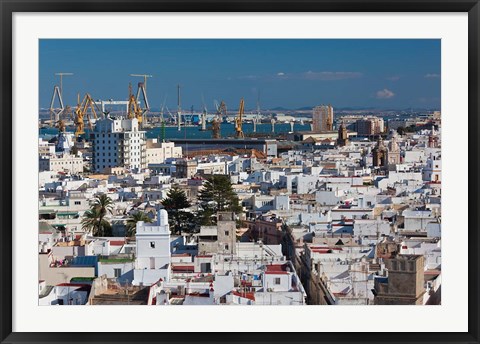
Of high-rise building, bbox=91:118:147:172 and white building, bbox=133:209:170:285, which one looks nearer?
white building, bbox=133:209:170:285

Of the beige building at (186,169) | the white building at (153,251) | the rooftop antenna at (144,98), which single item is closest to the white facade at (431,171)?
the beige building at (186,169)

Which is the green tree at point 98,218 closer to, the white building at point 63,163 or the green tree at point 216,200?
the green tree at point 216,200

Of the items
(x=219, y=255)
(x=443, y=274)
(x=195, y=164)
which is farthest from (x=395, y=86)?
(x=443, y=274)

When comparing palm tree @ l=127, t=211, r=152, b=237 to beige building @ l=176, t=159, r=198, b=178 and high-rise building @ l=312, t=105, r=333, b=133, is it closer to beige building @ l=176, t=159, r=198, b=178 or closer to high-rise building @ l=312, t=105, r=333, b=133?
beige building @ l=176, t=159, r=198, b=178

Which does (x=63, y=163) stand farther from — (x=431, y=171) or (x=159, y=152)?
(x=431, y=171)

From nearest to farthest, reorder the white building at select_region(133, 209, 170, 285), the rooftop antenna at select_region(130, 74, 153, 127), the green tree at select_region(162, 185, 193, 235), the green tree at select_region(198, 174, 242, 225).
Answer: the white building at select_region(133, 209, 170, 285) → the green tree at select_region(162, 185, 193, 235) → the green tree at select_region(198, 174, 242, 225) → the rooftop antenna at select_region(130, 74, 153, 127)

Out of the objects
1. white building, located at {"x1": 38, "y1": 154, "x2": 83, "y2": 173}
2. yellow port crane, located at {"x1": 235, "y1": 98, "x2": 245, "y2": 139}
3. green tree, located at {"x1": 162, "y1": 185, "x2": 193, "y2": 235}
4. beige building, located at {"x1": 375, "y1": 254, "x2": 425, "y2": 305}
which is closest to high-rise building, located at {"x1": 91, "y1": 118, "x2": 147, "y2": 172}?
white building, located at {"x1": 38, "y1": 154, "x2": 83, "y2": 173}
